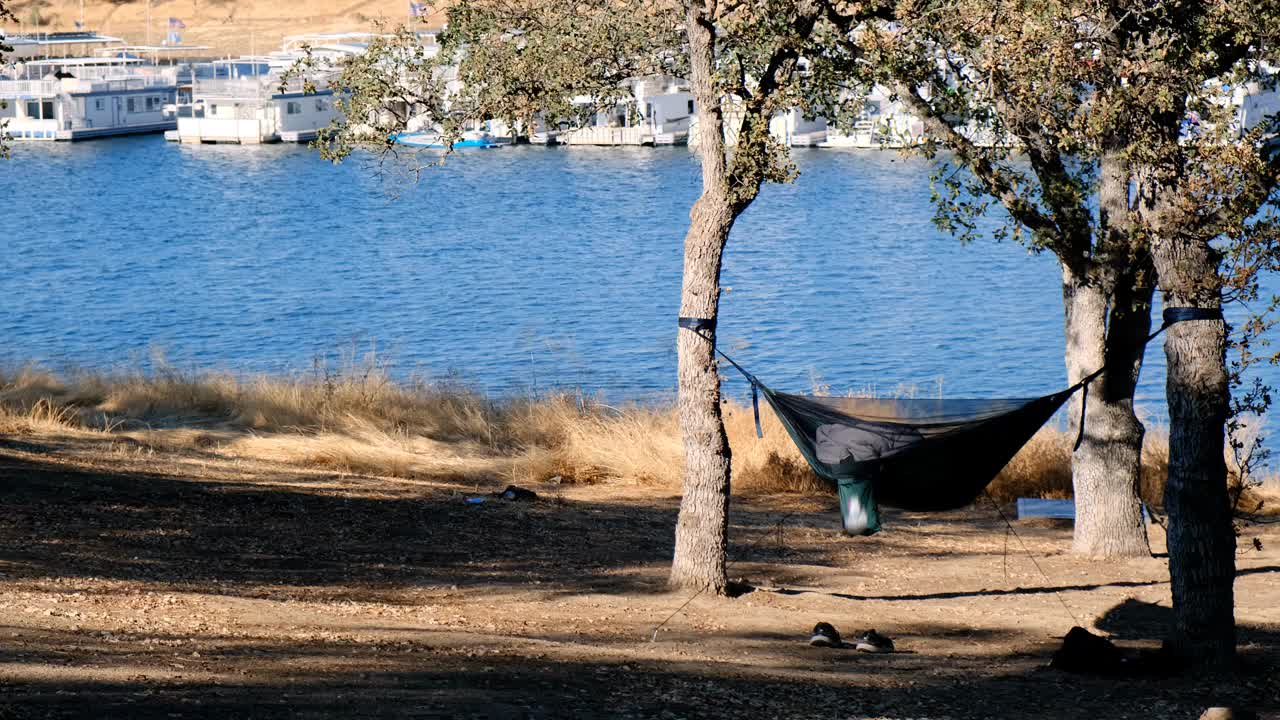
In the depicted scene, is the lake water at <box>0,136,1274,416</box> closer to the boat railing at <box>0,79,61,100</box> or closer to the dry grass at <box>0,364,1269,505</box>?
the dry grass at <box>0,364,1269,505</box>

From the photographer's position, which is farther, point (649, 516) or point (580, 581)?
point (649, 516)

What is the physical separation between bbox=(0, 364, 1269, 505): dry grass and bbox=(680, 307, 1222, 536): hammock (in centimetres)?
462

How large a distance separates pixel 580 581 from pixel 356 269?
103 ft

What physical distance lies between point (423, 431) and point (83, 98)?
61.8 m

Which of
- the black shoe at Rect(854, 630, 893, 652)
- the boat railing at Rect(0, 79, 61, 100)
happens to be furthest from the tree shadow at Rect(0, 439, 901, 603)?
the boat railing at Rect(0, 79, 61, 100)

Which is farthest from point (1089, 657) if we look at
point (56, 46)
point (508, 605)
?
point (56, 46)

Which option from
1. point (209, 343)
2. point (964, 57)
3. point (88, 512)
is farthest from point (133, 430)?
point (209, 343)

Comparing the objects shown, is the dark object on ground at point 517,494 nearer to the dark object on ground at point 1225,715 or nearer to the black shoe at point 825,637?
the black shoe at point 825,637

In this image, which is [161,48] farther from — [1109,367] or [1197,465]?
[1197,465]

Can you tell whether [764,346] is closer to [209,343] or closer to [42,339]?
[209,343]

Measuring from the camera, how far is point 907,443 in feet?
26.7

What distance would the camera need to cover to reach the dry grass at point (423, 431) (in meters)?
13.2

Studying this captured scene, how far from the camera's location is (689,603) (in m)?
8.16

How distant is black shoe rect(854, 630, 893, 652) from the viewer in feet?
23.9
